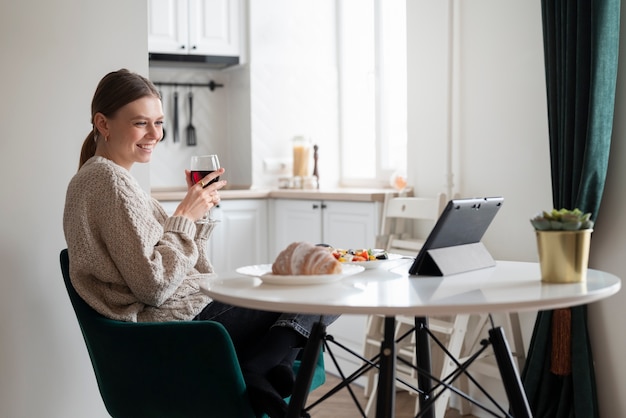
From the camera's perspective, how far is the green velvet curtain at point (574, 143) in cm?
269

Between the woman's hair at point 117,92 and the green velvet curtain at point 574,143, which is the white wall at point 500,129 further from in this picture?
the woman's hair at point 117,92

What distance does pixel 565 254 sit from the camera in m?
1.63

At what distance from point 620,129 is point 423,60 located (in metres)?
1.18

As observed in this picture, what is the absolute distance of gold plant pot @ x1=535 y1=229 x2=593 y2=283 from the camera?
1.62 metres

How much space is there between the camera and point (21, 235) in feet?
8.18

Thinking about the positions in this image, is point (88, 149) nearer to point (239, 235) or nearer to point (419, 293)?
point (419, 293)

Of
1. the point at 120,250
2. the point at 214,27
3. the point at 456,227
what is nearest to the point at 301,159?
the point at 214,27

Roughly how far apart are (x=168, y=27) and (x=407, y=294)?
3.26 m

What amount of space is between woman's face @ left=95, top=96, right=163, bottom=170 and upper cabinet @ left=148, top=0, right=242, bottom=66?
7.50 ft

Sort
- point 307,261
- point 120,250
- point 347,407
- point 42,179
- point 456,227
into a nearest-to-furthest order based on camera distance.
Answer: point 307,261
point 456,227
point 120,250
point 42,179
point 347,407

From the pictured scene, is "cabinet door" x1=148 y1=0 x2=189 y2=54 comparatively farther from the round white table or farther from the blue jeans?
the round white table

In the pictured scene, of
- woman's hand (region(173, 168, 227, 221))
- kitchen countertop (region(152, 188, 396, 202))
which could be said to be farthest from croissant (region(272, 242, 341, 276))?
kitchen countertop (region(152, 188, 396, 202))

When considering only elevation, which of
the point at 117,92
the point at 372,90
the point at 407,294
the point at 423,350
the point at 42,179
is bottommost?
the point at 423,350

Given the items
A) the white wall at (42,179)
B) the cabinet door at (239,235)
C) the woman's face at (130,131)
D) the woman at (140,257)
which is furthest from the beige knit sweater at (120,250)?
the cabinet door at (239,235)
